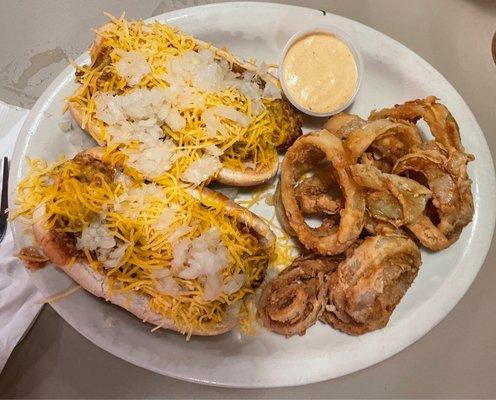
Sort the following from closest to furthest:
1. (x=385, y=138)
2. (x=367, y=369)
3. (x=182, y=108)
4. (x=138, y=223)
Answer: (x=138, y=223), (x=182, y=108), (x=385, y=138), (x=367, y=369)

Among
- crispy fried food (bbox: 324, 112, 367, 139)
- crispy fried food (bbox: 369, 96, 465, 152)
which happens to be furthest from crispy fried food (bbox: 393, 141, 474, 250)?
crispy fried food (bbox: 324, 112, 367, 139)

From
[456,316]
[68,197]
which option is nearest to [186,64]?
[68,197]

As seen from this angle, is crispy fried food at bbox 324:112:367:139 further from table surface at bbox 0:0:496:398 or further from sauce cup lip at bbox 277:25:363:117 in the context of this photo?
table surface at bbox 0:0:496:398

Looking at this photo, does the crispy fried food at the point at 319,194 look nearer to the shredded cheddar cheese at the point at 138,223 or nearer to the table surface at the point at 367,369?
the shredded cheddar cheese at the point at 138,223

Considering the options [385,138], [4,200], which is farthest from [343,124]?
[4,200]

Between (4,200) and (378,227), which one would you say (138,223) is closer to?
(4,200)

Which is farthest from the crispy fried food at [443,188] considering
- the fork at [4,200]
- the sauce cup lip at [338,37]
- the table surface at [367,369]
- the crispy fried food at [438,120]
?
the fork at [4,200]
